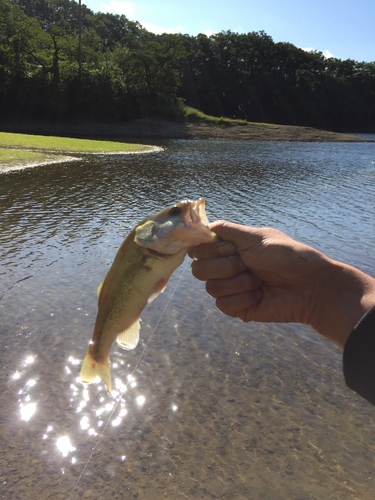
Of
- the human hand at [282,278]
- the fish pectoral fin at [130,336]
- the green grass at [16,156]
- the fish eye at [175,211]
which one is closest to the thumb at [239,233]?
the human hand at [282,278]

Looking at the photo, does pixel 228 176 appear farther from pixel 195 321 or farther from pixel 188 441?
pixel 188 441

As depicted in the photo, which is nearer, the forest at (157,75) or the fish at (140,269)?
the fish at (140,269)

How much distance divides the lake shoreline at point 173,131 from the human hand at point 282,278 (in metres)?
50.9

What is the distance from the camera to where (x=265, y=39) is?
389ft

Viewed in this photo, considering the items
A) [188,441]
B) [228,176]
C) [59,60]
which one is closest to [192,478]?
[188,441]

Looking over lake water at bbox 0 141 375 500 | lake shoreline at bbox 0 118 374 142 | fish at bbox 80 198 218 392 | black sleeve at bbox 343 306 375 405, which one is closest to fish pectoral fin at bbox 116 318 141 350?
fish at bbox 80 198 218 392

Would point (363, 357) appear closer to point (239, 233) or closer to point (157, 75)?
point (239, 233)

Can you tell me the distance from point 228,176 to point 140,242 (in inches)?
934

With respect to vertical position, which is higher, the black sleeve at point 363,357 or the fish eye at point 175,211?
the fish eye at point 175,211

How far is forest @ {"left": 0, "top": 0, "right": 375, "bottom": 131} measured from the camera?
195 feet

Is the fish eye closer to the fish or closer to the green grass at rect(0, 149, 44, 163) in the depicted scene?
the fish

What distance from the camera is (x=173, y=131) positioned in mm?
62281

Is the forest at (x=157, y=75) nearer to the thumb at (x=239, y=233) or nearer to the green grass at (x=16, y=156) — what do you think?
the green grass at (x=16, y=156)

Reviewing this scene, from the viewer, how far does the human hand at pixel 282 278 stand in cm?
284
